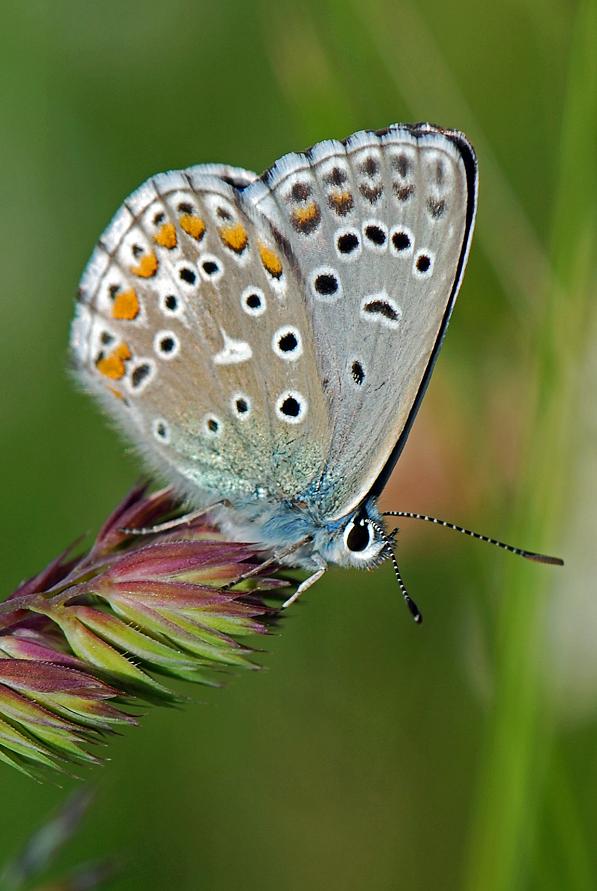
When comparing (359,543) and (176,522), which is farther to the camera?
(359,543)

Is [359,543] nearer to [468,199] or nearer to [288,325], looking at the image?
[288,325]

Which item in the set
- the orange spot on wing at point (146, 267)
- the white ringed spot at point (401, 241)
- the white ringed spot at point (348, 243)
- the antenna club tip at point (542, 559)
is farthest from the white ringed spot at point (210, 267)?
the antenna club tip at point (542, 559)

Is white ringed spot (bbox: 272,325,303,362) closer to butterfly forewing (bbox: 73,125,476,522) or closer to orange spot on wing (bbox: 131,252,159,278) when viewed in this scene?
butterfly forewing (bbox: 73,125,476,522)

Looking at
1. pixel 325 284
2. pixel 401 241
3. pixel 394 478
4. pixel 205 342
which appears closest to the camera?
pixel 401 241

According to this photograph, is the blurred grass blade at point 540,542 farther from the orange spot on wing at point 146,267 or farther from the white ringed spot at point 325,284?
the orange spot on wing at point 146,267

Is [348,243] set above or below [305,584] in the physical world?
above

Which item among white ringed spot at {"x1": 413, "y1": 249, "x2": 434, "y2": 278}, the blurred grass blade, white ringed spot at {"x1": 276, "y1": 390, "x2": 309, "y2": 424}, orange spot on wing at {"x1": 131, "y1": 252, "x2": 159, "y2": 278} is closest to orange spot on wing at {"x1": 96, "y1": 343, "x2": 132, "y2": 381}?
orange spot on wing at {"x1": 131, "y1": 252, "x2": 159, "y2": 278}

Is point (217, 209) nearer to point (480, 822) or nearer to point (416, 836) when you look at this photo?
point (480, 822)

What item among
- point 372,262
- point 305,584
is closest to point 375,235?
point 372,262
